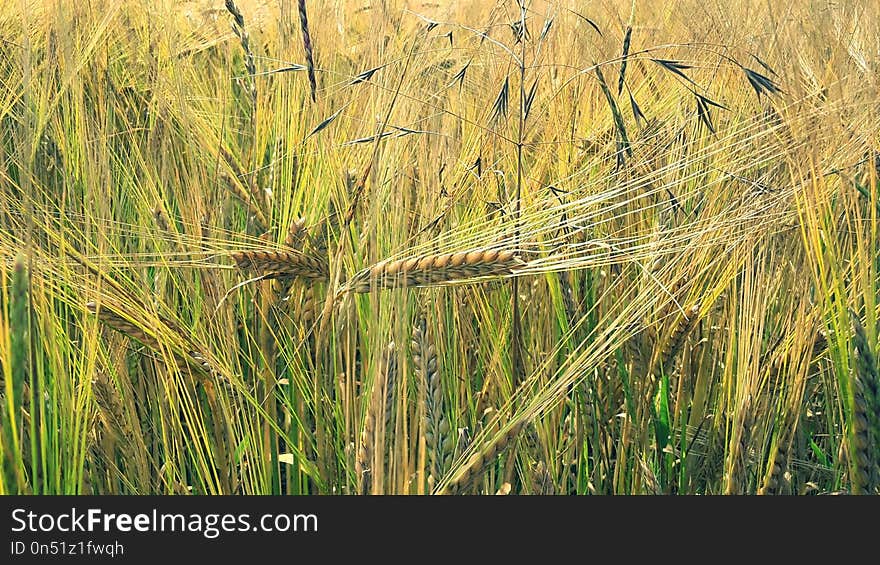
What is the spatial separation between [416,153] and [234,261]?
0.91ft

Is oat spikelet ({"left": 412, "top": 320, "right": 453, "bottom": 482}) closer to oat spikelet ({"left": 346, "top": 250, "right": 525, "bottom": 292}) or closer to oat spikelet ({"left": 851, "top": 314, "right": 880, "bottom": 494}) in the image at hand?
oat spikelet ({"left": 346, "top": 250, "right": 525, "bottom": 292})

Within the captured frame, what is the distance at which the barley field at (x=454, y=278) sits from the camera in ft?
2.48

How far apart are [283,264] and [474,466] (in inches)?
11.4

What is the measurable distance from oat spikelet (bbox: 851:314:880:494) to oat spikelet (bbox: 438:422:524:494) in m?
0.29

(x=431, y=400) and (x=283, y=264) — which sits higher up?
(x=283, y=264)

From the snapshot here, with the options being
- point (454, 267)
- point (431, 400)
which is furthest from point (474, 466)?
point (454, 267)

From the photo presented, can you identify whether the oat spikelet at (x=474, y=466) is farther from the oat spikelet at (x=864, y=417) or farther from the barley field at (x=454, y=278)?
the oat spikelet at (x=864, y=417)

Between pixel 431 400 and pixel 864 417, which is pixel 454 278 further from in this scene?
pixel 864 417

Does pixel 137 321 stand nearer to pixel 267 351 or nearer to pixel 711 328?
pixel 267 351

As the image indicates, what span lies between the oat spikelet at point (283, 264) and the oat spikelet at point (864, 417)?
1.63 ft

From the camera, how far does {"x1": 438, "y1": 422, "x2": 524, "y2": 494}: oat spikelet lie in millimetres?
696

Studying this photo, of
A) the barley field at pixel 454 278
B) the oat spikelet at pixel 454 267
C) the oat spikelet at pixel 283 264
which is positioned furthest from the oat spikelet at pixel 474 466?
the oat spikelet at pixel 283 264

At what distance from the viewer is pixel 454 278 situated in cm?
75

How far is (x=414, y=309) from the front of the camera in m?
0.87
